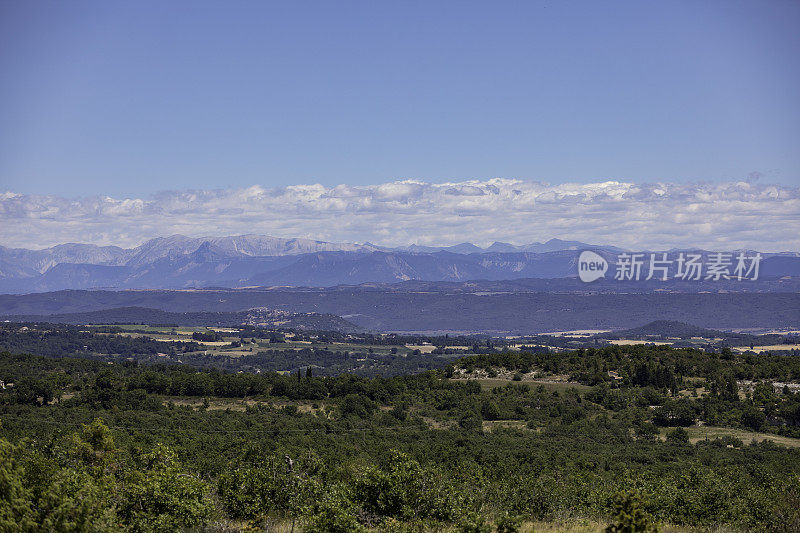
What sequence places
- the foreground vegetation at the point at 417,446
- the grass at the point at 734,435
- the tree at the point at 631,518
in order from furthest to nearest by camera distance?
1. the grass at the point at 734,435
2. the foreground vegetation at the point at 417,446
3. the tree at the point at 631,518

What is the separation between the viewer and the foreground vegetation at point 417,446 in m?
26.7

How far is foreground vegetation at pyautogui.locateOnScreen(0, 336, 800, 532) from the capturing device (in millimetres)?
26719

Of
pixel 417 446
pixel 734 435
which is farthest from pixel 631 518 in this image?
pixel 734 435

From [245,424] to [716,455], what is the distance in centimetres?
5505

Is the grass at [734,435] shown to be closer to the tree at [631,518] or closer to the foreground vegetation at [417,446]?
the foreground vegetation at [417,446]

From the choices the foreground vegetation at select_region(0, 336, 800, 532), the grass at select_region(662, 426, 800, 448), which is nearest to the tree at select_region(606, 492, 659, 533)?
the foreground vegetation at select_region(0, 336, 800, 532)

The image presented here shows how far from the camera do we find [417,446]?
64438 mm

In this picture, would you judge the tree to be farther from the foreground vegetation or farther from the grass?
the grass

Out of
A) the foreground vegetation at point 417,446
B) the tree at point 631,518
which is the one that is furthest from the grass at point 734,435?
the tree at point 631,518

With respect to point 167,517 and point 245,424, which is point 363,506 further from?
point 245,424

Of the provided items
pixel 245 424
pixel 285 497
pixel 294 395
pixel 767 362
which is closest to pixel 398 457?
pixel 285 497

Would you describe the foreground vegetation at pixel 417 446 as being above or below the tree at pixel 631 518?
below

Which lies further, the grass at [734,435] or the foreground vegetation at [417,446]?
the grass at [734,435]

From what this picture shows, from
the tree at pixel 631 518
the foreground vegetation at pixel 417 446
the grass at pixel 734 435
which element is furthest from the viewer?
the grass at pixel 734 435
